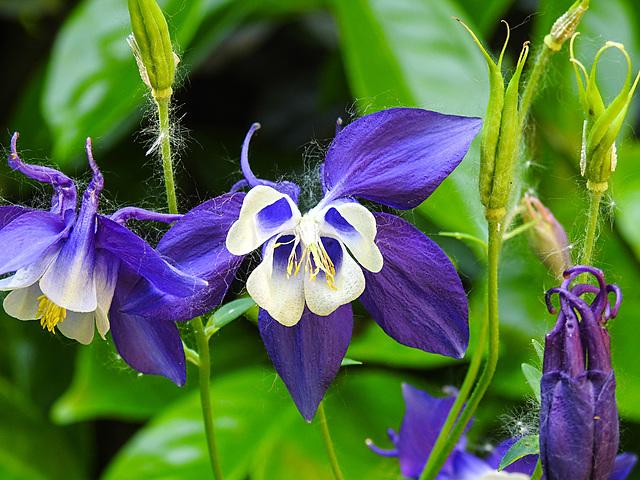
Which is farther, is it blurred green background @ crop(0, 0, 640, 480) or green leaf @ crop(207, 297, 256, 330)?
blurred green background @ crop(0, 0, 640, 480)

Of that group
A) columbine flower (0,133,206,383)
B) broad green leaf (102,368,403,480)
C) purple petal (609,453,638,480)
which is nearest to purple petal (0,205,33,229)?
columbine flower (0,133,206,383)

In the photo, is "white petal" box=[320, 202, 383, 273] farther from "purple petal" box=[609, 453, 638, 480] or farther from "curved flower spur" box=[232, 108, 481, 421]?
"purple petal" box=[609, 453, 638, 480]

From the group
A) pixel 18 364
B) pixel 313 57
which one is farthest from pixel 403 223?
pixel 313 57

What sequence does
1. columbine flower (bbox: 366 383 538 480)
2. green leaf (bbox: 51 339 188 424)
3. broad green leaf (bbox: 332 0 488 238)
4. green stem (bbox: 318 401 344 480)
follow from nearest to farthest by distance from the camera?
green stem (bbox: 318 401 344 480)
columbine flower (bbox: 366 383 538 480)
broad green leaf (bbox: 332 0 488 238)
green leaf (bbox: 51 339 188 424)

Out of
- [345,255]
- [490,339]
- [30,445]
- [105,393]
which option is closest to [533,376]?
[490,339]

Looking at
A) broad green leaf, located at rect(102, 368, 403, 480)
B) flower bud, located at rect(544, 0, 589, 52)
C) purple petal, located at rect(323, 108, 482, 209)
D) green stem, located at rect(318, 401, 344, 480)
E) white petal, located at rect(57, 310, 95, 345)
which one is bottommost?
broad green leaf, located at rect(102, 368, 403, 480)

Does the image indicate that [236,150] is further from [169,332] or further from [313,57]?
[169,332]

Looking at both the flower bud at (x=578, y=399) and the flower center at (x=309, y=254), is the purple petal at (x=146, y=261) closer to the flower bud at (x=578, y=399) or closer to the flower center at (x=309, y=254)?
the flower center at (x=309, y=254)
